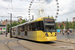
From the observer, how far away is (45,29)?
1516 centimetres

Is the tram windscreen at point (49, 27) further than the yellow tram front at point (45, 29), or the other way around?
the tram windscreen at point (49, 27)

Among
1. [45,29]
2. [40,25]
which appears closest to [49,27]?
[45,29]

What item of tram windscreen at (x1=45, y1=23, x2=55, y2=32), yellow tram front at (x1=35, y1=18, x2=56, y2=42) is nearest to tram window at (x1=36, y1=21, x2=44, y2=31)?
yellow tram front at (x1=35, y1=18, x2=56, y2=42)

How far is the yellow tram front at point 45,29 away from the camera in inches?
592

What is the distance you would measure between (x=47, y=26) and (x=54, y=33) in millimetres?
1331

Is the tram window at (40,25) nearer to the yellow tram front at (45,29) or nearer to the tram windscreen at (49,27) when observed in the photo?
the yellow tram front at (45,29)

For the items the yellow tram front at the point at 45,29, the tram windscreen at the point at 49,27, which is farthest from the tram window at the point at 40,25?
the tram windscreen at the point at 49,27

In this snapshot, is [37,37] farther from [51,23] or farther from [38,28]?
[51,23]

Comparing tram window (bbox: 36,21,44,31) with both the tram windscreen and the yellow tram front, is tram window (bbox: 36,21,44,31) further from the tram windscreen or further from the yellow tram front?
the tram windscreen

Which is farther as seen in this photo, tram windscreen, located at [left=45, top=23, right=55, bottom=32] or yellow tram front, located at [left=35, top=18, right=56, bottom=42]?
tram windscreen, located at [left=45, top=23, right=55, bottom=32]

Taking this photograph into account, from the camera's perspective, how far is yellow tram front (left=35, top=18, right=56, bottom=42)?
1503 centimetres

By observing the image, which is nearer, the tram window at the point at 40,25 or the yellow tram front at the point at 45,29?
the yellow tram front at the point at 45,29

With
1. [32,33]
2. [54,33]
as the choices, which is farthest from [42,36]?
[32,33]

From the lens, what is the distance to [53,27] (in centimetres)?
1573
